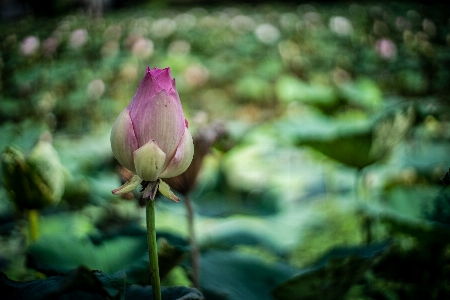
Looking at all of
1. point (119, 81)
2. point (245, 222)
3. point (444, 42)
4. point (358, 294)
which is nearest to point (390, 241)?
point (358, 294)

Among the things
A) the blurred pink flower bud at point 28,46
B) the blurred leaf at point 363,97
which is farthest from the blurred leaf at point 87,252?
the blurred leaf at point 363,97

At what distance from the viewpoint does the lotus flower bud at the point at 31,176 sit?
519 mm

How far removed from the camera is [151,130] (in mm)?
287

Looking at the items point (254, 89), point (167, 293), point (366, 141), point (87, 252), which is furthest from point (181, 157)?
point (254, 89)

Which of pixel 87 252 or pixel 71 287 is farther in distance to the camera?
pixel 87 252

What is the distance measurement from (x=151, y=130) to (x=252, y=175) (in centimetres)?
108

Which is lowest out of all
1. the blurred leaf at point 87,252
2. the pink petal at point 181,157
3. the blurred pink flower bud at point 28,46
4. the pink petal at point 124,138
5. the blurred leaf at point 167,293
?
Result: the blurred leaf at point 87,252

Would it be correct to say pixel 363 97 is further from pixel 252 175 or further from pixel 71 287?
pixel 71 287

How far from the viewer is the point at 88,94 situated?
5.62 feet

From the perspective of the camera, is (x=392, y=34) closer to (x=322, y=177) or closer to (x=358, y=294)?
(x=322, y=177)

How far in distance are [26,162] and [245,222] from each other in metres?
0.56

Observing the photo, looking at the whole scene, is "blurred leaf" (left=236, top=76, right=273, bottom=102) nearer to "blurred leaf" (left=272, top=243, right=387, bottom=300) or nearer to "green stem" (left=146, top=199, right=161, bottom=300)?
"blurred leaf" (left=272, top=243, right=387, bottom=300)

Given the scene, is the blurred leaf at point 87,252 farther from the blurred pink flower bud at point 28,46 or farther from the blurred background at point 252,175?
the blurred pink flower bud at point 28,46

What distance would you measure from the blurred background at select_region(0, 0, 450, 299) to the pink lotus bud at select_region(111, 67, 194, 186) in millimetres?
155
